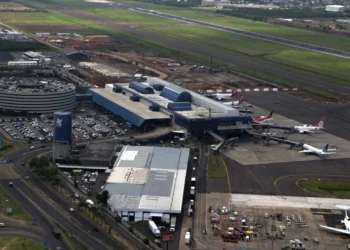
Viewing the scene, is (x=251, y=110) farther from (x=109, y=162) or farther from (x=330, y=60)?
(x=330, y=60)

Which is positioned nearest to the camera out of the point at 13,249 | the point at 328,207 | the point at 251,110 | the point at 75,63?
the point at 13,249

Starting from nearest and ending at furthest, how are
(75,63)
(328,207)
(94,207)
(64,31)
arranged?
(94,207) < (328,207) < (75,63) < (64,31)

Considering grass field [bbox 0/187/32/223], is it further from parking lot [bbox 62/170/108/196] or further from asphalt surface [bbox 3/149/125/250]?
parking lot [bbox 62/170/108/196]

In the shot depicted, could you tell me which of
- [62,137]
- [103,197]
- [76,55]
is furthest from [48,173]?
[76,55]

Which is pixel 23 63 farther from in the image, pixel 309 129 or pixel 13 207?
pixel 13 207

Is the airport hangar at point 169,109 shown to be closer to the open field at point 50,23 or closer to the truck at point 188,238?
the truck at point 188,238

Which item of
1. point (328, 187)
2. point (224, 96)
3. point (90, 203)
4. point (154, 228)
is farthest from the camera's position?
point (224, 96)

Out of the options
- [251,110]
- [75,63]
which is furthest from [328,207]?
[75,63]
